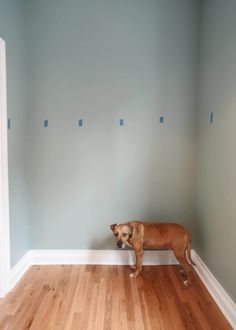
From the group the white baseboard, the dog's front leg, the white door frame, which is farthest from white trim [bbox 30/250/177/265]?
the white door frame

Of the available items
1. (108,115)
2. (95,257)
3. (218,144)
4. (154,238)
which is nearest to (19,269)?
(95,257)

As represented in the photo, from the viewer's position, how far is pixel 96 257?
96.7 inches

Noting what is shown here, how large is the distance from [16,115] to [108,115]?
838 millimetres

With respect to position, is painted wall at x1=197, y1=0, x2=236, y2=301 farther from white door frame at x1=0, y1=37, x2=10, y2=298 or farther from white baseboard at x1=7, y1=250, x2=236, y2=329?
white door frame at x1=0, y1=37, x2=10, y2=298

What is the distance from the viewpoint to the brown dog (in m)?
2.13

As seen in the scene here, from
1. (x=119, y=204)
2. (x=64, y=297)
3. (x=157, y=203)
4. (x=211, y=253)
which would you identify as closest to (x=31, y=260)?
(x=64, y=297)

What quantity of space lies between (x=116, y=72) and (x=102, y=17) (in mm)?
529

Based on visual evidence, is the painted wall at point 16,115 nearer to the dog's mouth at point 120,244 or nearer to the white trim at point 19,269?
the white trim at point 19,269

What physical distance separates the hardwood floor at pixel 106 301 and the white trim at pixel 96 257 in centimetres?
9

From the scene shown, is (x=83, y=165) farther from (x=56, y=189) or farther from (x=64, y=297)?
(x=64, y=297)

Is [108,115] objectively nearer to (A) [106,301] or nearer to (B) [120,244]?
(B) [120,244]

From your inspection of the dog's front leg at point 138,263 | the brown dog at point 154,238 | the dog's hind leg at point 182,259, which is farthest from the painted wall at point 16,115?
the dog's hind leg at point 182,259

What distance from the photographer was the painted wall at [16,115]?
6.49ft

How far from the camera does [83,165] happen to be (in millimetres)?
2408
